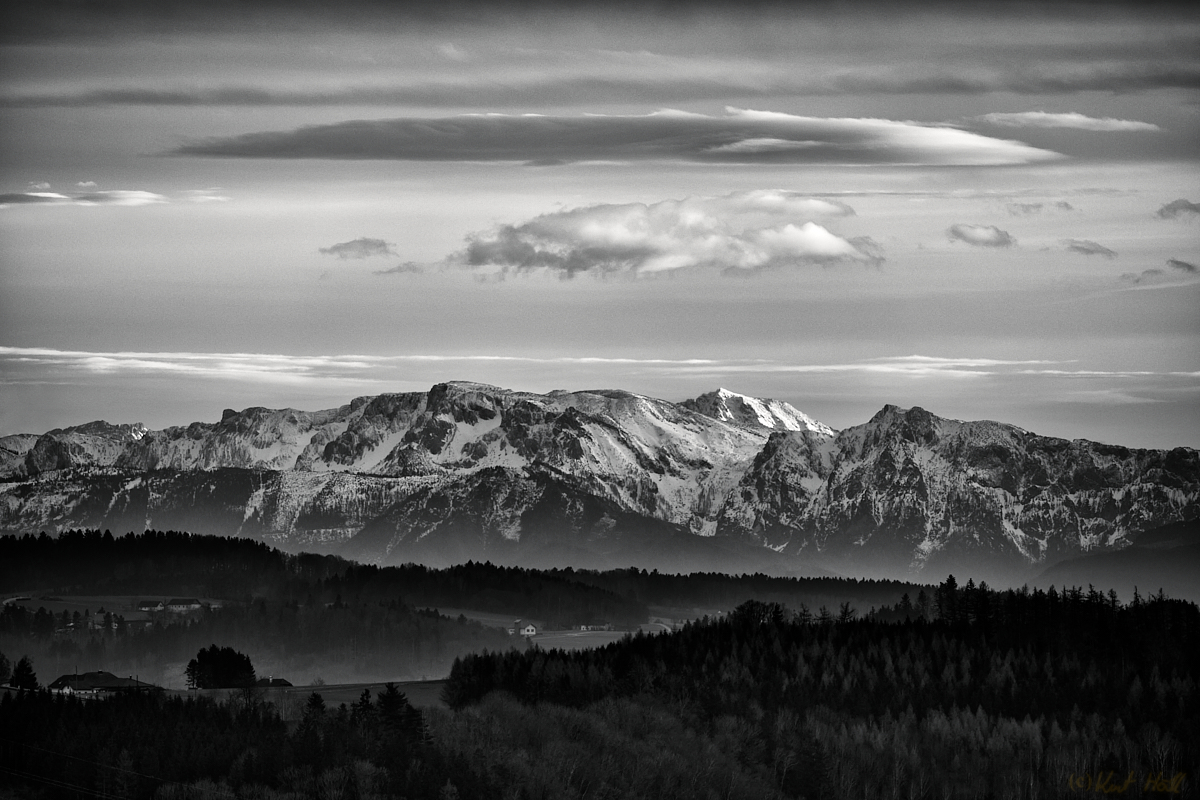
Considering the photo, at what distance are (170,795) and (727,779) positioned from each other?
6319cm

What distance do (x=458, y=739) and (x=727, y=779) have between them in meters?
30.8

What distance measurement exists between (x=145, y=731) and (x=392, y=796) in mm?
31117

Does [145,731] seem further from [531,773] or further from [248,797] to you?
[531,773]

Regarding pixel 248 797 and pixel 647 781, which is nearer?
pixel 248 797

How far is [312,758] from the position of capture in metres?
181

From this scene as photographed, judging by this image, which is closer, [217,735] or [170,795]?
[170,795]

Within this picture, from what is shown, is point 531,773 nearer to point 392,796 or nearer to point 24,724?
point 392,796

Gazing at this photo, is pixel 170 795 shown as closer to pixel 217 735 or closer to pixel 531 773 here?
pixel 217 735

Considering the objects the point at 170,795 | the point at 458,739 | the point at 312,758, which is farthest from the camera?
the point at 458,739

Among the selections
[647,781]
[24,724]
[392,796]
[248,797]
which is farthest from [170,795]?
[647,781]

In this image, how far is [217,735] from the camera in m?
186

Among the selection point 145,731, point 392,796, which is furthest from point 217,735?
point 392,796

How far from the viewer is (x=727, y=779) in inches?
7859

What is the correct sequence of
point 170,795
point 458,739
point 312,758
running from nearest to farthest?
1. point 170,795
2. point 312,758
3. point 458,739
